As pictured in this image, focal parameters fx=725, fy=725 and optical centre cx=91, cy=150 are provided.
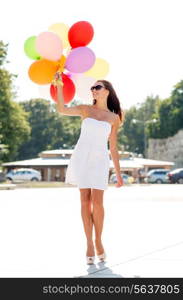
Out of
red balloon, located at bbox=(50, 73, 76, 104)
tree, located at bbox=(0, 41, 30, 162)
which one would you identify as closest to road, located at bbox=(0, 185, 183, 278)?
red balloon, located at bbox=(50, 73, 76, 104)

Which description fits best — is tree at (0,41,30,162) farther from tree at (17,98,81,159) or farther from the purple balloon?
the purple balloon

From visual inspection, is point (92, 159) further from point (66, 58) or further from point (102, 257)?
point (66, 58)

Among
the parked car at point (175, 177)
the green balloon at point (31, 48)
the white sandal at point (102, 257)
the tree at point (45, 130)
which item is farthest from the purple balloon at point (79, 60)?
the tree at point (45, 130)

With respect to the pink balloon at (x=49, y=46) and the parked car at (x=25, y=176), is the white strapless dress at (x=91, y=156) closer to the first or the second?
the pink balloon at (x=49, y=46)

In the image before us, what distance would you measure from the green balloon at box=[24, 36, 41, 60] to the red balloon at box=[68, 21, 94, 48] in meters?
0.42

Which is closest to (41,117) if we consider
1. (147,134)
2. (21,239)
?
(147,134)

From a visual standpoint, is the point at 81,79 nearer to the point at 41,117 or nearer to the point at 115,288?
the point at 115,288

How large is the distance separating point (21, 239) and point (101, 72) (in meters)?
3.24

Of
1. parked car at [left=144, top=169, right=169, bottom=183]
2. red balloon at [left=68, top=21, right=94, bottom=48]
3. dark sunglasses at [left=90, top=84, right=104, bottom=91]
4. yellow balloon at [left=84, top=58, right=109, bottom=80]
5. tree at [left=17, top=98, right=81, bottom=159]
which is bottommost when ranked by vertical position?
parked car at [left=144, top=169, right=169, bottom=183]

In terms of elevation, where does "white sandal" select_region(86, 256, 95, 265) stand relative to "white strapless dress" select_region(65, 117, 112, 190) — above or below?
below

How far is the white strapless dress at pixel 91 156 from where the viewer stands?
7473 millimetres

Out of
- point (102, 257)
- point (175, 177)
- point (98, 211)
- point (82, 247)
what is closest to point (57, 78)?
point (98, 211)

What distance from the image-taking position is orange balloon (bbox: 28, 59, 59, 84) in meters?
7.96

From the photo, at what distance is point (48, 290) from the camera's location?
6.01 metres
